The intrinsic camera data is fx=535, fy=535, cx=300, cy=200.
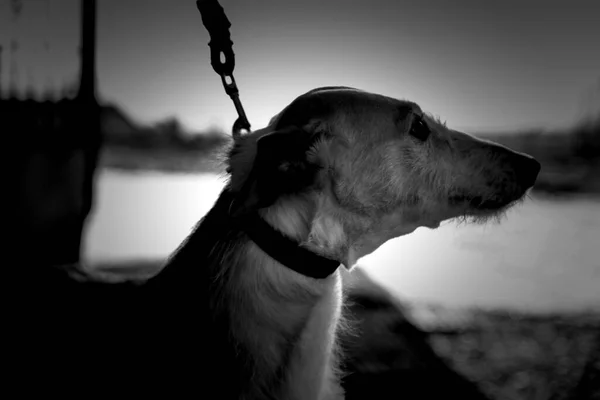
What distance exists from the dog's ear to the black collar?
94 mm

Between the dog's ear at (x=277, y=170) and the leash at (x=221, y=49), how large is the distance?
1.00 ft

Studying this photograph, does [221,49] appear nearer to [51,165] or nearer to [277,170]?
[277,170]

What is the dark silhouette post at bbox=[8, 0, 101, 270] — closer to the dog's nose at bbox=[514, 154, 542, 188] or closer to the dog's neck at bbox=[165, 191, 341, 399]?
the dog's neck at bbox=[165, 191, 341, 399]

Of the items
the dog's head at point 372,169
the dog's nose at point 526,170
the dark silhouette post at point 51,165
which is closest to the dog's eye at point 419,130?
the dog's head at point 372,169

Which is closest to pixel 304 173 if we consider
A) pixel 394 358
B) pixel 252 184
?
pixel 252 184

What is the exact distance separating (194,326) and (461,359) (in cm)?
410

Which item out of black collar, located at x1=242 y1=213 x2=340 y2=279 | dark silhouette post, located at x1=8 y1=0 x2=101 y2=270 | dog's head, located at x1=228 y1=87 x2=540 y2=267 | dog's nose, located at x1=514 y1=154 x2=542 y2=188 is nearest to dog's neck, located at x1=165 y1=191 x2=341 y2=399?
black collar, located at x1=242 y1=213 x2=340 y2=279

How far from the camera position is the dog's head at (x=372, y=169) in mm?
1858

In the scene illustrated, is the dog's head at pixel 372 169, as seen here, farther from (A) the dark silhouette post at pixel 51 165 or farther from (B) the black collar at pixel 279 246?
(A) the dark silhouette post at pixel 51 165

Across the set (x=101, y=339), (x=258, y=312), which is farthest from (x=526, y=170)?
(x=101, y=339)

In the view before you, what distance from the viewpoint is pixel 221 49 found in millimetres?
2096

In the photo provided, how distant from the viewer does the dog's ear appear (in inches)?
66.9

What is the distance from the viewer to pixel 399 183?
1.97m

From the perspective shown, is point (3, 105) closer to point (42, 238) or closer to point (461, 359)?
point (42, 238)
